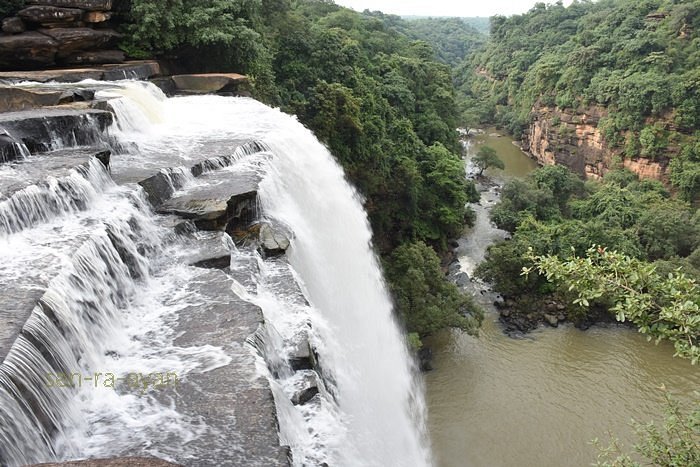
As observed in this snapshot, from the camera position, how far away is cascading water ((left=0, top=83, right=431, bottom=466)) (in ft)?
12.7

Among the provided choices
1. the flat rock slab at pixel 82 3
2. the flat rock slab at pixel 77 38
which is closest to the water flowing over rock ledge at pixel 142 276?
the flat rock slab at pixel 77 38

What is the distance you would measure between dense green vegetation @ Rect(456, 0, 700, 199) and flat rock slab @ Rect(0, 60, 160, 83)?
29.3 meters

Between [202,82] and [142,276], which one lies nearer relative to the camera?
[142,276]

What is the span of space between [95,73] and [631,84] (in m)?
34.0

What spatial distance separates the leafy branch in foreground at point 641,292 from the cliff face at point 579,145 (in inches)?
1247

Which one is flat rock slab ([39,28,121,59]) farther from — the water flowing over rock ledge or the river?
the river

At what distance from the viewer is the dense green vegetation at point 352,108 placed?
14570 mm

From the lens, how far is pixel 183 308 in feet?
17.6

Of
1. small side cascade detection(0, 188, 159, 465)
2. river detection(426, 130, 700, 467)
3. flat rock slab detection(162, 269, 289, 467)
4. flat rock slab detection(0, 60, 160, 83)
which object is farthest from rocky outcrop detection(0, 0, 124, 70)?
river detection(426, 130, 700, 467)

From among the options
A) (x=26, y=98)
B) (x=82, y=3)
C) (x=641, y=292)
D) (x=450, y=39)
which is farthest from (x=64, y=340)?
(x=450, y=39)

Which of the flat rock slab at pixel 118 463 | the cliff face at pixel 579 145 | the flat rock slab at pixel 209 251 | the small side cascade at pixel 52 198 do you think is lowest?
the cliff face at pixel 579 145

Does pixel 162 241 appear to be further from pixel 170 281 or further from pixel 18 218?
pixel 18 218

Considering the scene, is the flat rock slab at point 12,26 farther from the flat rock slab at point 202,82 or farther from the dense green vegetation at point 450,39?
the dense green vegetation at point 450,39

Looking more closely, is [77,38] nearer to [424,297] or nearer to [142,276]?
[142,276]
